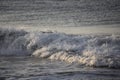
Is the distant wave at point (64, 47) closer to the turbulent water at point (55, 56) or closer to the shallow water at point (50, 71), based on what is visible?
the turbulent water at point (55, 56)

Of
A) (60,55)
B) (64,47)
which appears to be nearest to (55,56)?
(60,55)

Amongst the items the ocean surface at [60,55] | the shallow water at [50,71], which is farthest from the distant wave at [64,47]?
the shallow water at [50,71]

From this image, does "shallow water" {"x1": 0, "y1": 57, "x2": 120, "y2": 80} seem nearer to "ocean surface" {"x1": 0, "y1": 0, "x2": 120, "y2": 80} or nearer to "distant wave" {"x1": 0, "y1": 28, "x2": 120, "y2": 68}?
"ocean surface" {"x1": 0, "y1": 0, "x2": 120, "y2": 80}

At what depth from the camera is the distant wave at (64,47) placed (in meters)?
15.6

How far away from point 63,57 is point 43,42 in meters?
3.20

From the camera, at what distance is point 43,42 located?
19.9 m

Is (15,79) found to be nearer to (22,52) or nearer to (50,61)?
(50,61)

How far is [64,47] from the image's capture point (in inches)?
725

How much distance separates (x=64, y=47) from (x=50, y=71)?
415cm

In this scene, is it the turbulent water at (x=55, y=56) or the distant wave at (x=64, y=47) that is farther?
the distant wave at (x=64, y=47)

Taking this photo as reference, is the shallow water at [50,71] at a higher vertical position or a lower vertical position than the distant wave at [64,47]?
lower

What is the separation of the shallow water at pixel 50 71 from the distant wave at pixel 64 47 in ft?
2.18

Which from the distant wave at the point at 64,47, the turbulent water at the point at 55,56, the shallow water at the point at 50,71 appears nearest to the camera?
the shallow water at the point at 50,71

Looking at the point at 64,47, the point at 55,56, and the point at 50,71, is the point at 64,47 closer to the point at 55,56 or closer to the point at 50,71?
the point at 55,56
